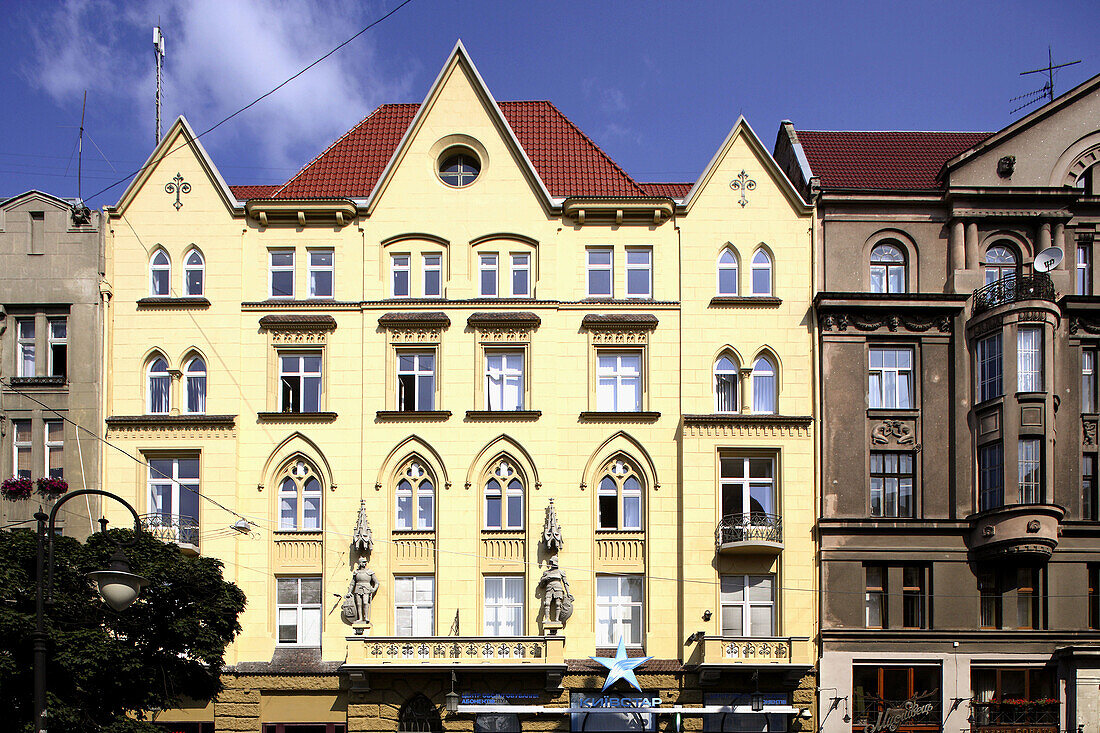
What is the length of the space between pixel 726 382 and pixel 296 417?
12616 mm

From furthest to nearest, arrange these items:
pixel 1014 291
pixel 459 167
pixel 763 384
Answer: pixel 459 167 → pixel 763 384 → pixel 1014 291

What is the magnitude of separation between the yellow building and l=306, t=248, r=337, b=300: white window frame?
0.10 metres

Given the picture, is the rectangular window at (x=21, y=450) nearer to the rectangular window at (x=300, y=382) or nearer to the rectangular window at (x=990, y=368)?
the rectangular window at (x=300, y=382)

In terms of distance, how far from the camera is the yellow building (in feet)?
102

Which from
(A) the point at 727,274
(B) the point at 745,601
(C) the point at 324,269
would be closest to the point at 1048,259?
(A) the point at 727,274

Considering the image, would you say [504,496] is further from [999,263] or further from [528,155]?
[999,263]

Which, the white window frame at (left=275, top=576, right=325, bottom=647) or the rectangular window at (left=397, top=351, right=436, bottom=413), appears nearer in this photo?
the white window frame at (left=275, top=576, right=325, bottom=647)

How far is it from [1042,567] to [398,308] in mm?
19954

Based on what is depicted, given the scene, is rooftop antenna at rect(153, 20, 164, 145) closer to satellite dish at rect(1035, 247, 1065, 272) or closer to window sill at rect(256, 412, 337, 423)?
window sill at rect(256, 412, 337, 423)

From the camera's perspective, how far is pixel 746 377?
33.1 m

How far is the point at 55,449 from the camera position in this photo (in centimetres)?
3269

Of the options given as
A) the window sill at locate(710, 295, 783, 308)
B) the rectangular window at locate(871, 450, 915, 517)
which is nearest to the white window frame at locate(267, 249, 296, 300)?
the window sill at locate(710, 295, 783, 308)

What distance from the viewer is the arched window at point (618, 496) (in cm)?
3266

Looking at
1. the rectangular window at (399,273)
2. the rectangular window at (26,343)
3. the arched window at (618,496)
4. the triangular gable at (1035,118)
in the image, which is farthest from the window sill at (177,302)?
the triangular gable at (1035,118)
